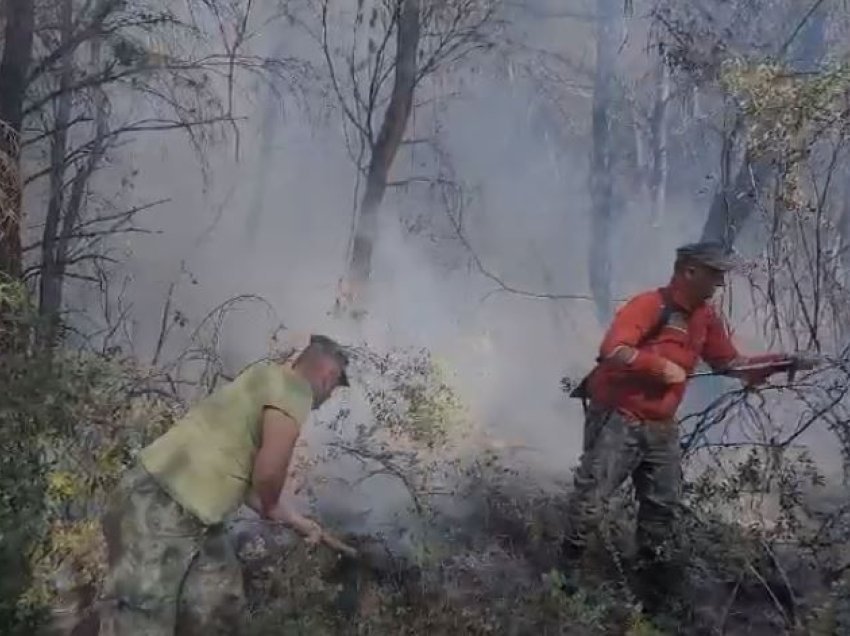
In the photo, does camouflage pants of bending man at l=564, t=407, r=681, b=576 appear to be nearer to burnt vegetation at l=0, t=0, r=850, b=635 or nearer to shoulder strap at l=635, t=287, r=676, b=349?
burnt vegetation at l=0, t=0, r=850, b=635

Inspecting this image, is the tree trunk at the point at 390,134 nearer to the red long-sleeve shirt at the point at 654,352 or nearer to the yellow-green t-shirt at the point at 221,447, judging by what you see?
the red long-sleeve shirt at the point at 654,352

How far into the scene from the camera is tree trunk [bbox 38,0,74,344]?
21.4 ft

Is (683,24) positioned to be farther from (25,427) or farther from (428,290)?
(25,427)

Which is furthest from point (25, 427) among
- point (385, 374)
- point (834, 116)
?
point (834, 116)

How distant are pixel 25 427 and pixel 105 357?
3.39ft

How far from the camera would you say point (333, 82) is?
22.4 ft

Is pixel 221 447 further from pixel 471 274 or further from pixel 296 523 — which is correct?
pixel 471 274

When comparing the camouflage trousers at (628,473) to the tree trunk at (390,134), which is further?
the tree trunk at (390,134)

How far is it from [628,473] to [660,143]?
2608 millimetres

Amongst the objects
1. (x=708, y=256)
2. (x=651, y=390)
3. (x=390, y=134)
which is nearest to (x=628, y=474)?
(x=651, y=390)

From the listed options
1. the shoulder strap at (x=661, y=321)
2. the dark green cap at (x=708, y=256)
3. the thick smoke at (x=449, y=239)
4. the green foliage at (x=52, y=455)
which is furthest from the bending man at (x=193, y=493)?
the thick smoke at (x=449, y=239)

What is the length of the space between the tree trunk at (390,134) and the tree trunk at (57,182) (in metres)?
1.82

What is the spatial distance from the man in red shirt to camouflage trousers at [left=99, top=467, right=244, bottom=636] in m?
1.59

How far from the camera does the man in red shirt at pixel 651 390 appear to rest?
439cm
